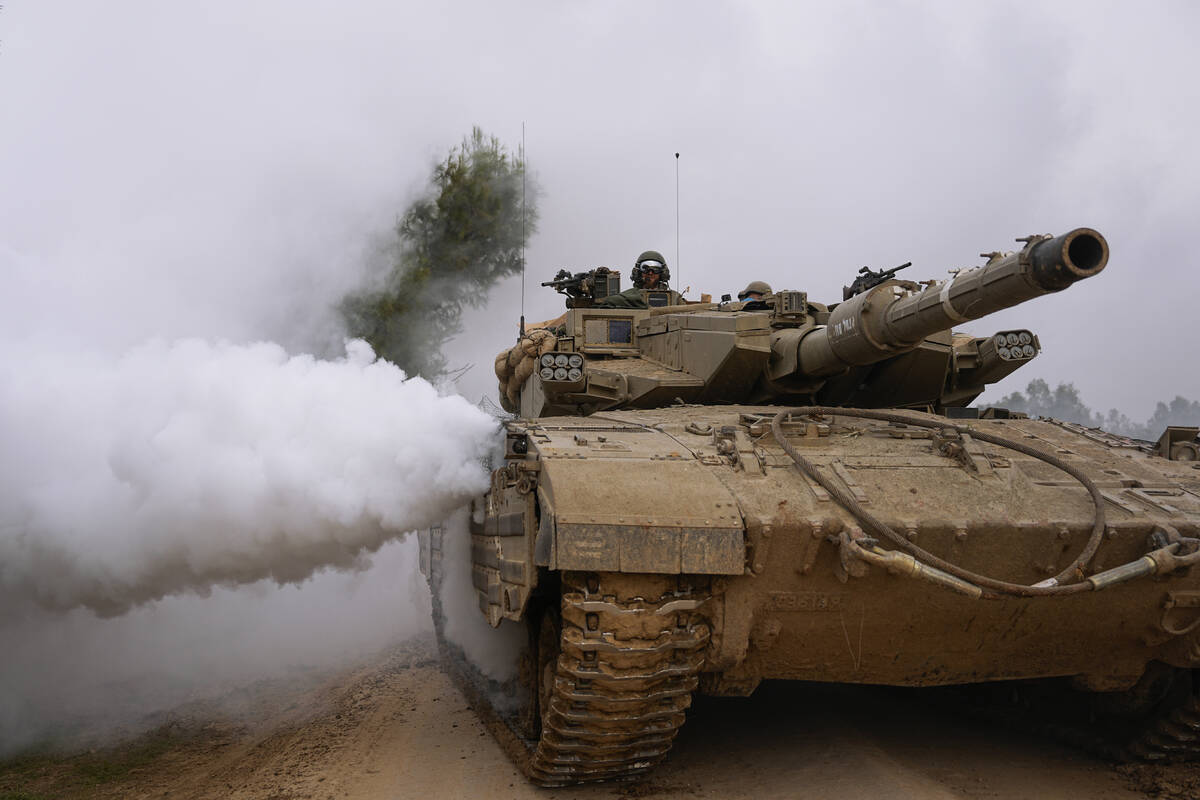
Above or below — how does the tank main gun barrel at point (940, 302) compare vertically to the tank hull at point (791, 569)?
above

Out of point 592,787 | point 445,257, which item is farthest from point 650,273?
point 445,257

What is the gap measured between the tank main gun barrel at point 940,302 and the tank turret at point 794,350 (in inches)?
0.4

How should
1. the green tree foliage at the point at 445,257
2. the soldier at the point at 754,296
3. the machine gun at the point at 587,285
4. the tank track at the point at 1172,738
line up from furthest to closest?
the green tree foliage at the point at 445,257
the machine gun at the point at 587,285
the soldier at the point at 754,296
the tank track at the point at 1172,738

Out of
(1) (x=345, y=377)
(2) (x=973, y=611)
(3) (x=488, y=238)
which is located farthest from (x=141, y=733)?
(3) (x=488, y=238)

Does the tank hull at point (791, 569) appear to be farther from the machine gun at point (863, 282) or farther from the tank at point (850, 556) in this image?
the machine gun at point (863, 282)

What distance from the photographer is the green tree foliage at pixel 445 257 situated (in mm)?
21125

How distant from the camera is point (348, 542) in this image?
28.9 ft

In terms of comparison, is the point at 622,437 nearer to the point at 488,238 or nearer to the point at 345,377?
the point at 345,377

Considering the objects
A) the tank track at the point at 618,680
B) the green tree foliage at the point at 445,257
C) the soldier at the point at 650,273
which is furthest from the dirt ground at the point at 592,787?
the green tree foliage at the point at 445,257

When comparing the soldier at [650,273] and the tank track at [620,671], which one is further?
the soldier at [650,273]

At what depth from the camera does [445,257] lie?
22406mm

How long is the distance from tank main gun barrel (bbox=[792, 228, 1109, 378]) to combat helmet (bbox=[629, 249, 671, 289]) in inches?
148

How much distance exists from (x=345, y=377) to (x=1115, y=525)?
6.04 metres

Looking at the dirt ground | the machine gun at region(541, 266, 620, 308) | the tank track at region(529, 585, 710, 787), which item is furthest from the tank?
the machine gun at region(541, 266, 620, 308)
